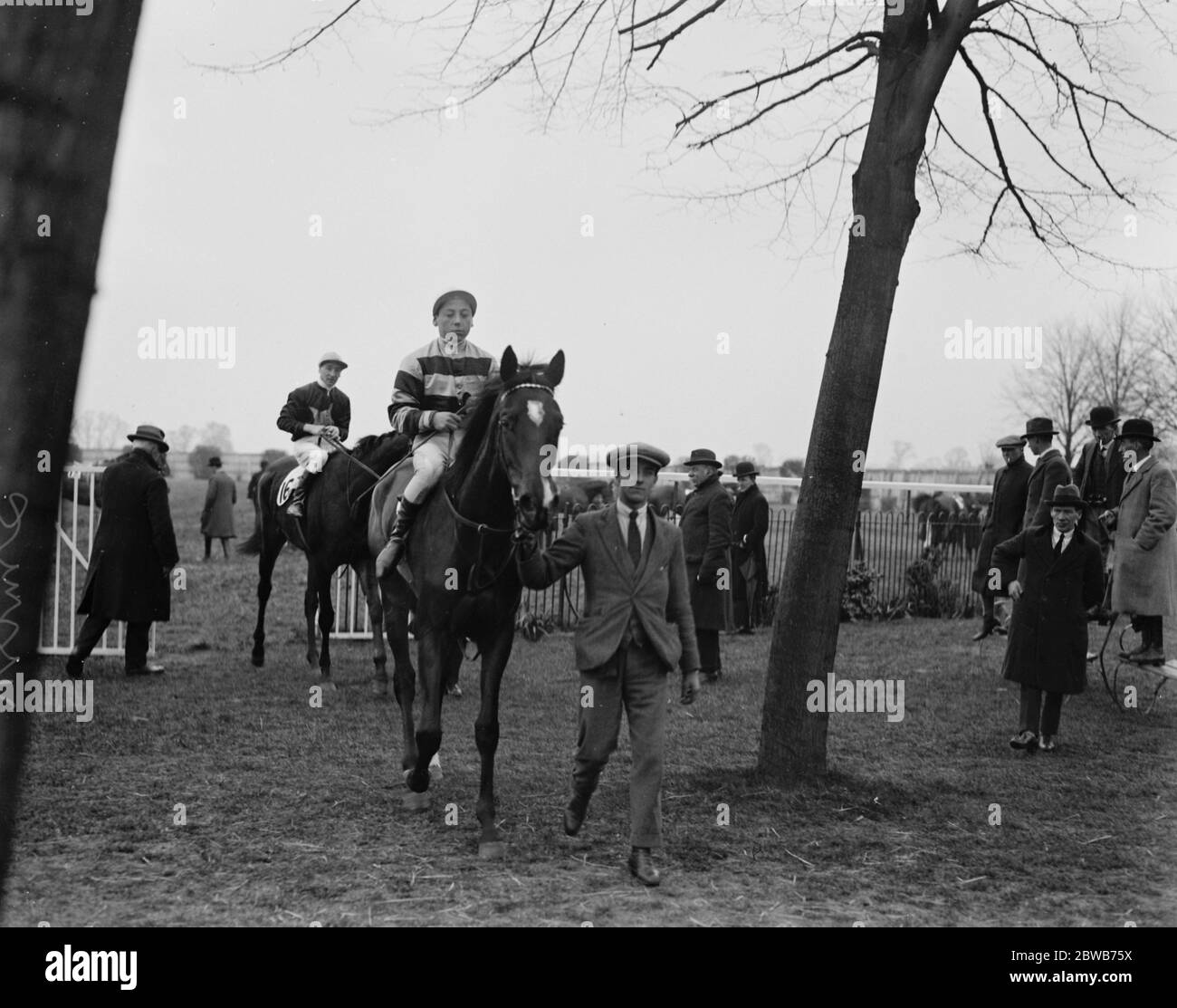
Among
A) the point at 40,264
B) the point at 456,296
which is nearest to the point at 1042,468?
the point at 456,296

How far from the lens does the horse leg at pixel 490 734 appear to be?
557 centimetres

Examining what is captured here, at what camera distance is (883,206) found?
6.72 m

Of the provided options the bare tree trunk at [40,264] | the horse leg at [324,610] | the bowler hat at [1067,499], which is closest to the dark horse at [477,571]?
the bare tree trunk at [40,264]

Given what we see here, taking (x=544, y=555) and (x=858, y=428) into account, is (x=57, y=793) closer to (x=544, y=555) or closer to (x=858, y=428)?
(x=544, y=555)

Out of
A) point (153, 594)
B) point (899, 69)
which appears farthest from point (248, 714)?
point (899, 69)

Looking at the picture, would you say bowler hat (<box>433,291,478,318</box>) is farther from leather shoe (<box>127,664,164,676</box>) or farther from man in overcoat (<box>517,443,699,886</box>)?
leather shoe (<box>127,664,164,676</box>)

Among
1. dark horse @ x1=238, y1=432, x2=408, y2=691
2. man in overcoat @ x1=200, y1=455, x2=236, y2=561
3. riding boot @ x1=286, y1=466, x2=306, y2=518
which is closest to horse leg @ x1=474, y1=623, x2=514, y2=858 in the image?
dark horse @ x1=238, y1=432, x2=408, y2=691

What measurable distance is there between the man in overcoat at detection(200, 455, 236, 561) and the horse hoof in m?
15.6

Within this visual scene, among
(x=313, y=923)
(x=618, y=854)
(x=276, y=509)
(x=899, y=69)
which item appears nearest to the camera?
(x=313, y=923)

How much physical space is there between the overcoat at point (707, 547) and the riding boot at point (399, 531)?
475cm

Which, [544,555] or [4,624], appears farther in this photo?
[544,555]

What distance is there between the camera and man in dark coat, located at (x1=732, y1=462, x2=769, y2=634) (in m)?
14.0

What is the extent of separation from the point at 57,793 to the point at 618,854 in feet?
10.7

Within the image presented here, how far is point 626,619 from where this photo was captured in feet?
18.0
